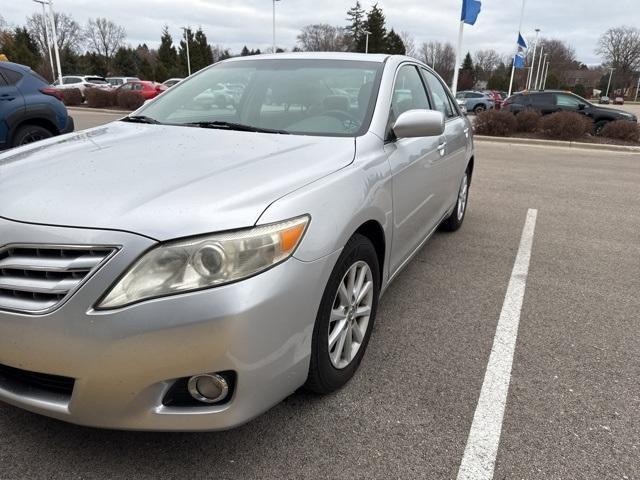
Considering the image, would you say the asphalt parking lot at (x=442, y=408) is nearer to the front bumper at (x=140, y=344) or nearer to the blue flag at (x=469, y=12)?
the front bumper at (x=140, y=344)

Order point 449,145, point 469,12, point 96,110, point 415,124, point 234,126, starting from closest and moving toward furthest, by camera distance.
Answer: point 415,124, point 234,126, point 449,145, point 469,12, point 96,110

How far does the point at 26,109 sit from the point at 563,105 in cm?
1606

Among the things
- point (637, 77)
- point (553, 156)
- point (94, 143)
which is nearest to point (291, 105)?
point (94, 143)

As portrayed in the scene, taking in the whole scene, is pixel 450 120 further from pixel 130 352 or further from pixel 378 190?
pixel 130 352

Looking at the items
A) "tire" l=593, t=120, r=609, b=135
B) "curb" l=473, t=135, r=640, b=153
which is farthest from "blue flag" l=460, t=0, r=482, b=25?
"tire" l=593, t=120, r=609, b=135

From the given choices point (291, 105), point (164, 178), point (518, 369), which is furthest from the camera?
point (291, 105)

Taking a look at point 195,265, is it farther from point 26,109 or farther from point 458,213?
point 26,109

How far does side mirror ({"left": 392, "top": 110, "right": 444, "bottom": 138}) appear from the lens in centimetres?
273

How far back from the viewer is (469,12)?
15.4 metres

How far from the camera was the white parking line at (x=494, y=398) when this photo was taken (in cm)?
202

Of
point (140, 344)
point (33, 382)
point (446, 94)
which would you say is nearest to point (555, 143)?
point (446, 94)

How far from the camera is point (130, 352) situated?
1.63 m

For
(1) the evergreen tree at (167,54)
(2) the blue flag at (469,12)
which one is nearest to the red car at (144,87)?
(2) the blue flag at (469,12)

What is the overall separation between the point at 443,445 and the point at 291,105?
2.04m
